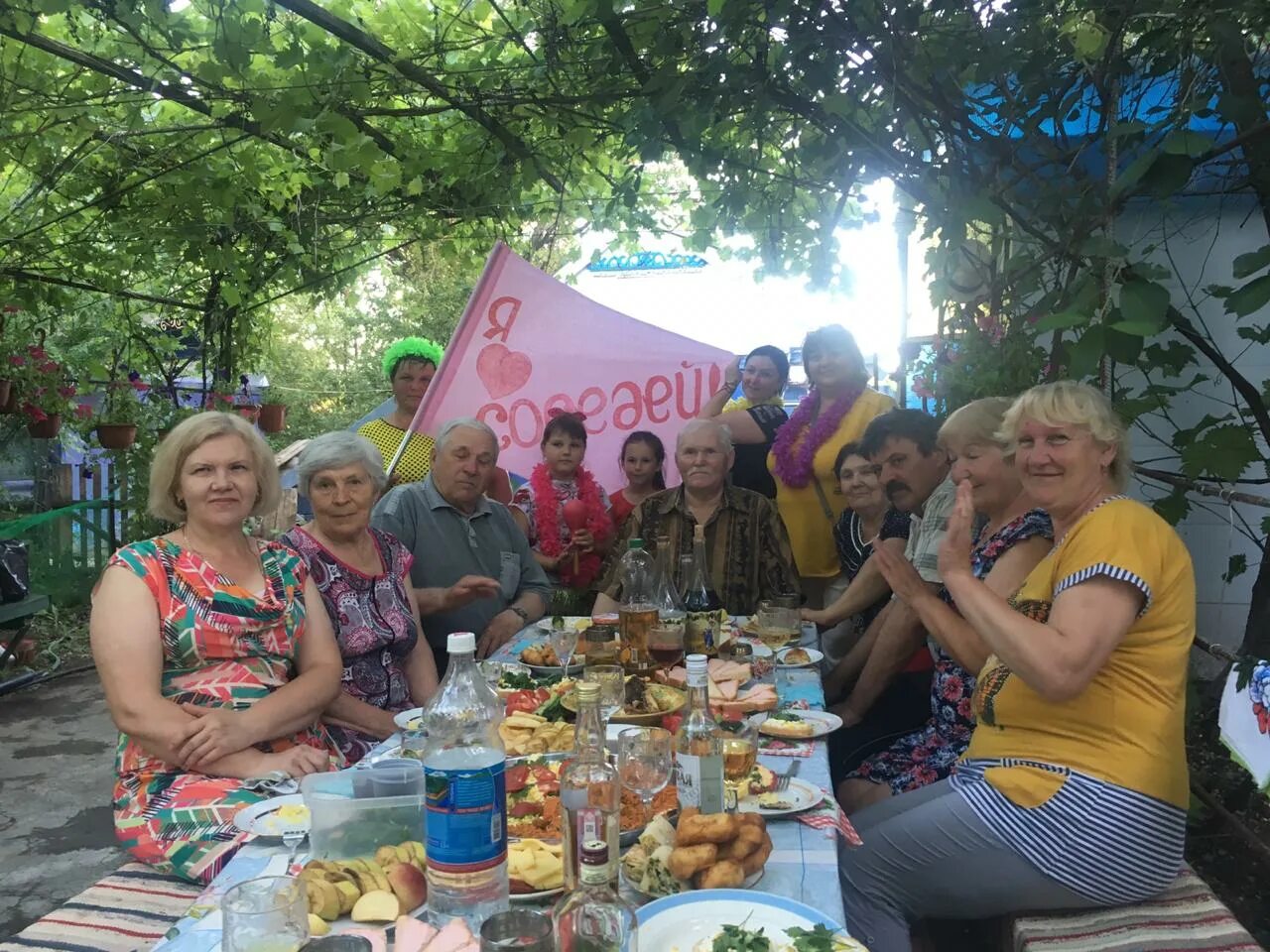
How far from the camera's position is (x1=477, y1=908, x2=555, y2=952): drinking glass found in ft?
3.69

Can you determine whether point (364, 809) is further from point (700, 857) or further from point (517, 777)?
point (700, 857)

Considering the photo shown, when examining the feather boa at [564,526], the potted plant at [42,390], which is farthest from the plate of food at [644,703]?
the potted plant at [42,390]

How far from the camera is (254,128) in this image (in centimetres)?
445

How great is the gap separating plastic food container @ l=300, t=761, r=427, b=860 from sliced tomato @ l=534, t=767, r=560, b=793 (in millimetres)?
338

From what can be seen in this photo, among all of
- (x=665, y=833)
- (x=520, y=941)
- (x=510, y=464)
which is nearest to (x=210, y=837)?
(x=665, y=833)

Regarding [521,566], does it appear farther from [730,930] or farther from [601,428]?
[730,930]

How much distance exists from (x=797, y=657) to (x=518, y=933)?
2.03 m

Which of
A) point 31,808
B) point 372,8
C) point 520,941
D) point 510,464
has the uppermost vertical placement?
point 372,8

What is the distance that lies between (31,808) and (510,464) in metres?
2.79

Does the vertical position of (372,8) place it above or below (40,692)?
above

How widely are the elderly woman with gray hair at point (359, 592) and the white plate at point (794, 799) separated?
1433 millimetres

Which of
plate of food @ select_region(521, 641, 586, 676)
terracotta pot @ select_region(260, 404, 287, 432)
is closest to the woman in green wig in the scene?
plate of food @ select_region(521, 641, 586, 676)

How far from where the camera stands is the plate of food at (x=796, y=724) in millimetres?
2312

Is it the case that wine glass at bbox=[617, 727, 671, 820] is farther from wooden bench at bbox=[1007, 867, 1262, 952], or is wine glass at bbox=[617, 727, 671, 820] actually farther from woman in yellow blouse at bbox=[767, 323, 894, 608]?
woman in yellow blouse at bbox=[767, 323, 894, 608]
